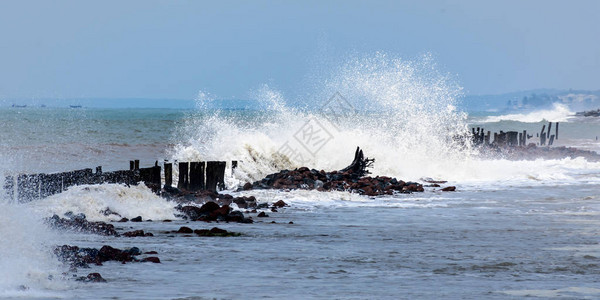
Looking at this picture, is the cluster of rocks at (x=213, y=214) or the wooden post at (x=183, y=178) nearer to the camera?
the cluster of rocks at (x=213, y=214)

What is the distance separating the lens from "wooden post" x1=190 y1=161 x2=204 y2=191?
21.8 metres

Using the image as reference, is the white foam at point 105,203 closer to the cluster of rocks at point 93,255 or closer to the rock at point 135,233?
the rock at point 135,233

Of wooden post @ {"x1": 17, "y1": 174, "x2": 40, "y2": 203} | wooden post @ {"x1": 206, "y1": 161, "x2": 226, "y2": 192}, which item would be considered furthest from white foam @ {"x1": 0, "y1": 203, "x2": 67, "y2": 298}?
wooden post @ {"x1": 206, "y1": 161, "x2": 226, "y2": 192}

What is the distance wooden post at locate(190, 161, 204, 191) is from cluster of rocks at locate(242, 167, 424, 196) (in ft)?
4.05

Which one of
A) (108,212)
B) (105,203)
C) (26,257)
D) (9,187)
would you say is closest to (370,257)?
(26,257)

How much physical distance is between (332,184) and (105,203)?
7.84 m

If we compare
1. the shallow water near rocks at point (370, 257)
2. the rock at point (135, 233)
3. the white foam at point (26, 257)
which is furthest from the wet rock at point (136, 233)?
the white foam at point (26, 257)

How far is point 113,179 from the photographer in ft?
60.5

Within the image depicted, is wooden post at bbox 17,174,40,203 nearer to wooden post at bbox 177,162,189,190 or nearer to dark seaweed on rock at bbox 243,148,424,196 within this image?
wooden post at bbox 177,162,189,190

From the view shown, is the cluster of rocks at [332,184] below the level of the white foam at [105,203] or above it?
above

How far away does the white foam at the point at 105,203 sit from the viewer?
1537 cm

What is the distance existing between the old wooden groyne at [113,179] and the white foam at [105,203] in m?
0.33

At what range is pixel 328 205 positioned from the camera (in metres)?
19.2

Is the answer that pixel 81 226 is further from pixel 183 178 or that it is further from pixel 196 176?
pixel 196 176
